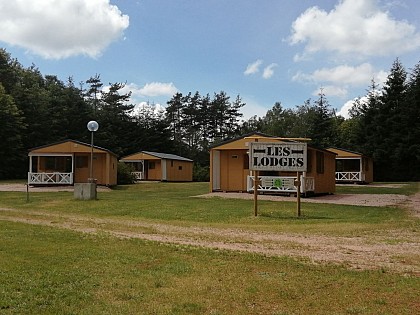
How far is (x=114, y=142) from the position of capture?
57.2m

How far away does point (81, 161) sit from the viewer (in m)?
32.2

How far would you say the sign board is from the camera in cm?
1518

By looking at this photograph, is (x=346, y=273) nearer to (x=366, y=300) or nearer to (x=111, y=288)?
(x=366, y=300)

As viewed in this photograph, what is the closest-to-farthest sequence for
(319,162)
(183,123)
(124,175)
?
(319,162)
(124,175)
(183,123)

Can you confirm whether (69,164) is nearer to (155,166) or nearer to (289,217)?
(155,166)

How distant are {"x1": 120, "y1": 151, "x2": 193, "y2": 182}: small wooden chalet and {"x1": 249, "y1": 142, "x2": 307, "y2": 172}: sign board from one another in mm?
27914

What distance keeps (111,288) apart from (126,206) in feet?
36.7

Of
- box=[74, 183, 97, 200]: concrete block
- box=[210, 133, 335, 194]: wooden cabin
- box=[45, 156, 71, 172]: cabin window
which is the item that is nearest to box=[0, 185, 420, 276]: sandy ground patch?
box=[74, 183, 97, 200]: concrete block

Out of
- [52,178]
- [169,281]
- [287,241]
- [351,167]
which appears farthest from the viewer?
[351,167]

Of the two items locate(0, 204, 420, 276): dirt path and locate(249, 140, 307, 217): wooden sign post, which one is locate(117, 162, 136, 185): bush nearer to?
locate(249, 140, 307, 217): wooden sign post

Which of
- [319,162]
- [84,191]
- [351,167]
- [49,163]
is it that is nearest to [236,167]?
[319,162]

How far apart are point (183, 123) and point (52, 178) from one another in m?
40.2

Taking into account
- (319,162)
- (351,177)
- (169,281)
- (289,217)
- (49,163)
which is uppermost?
(49,163)

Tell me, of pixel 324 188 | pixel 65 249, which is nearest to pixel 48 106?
pixel 324 188
